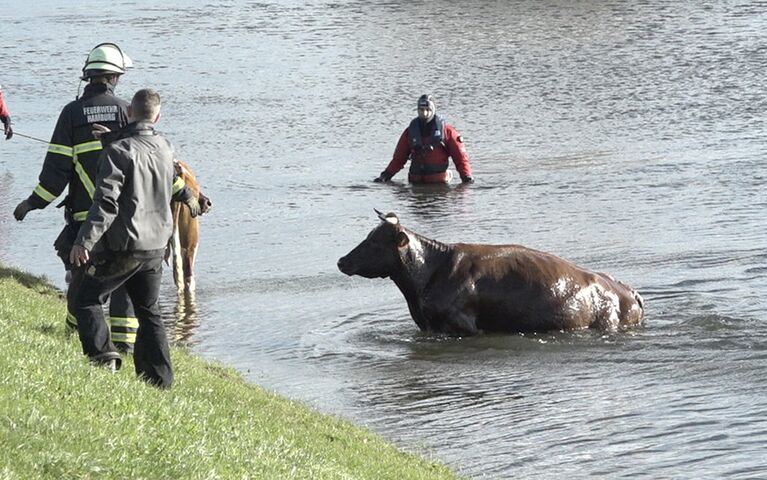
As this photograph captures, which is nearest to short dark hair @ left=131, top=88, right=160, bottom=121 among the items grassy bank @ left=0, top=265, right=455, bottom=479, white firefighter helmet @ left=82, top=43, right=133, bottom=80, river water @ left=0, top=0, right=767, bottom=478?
white firefighter helmet @ left=82, top=43, right=133, bottom=80

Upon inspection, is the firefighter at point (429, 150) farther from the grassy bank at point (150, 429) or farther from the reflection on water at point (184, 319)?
the grassy bank at point (150, 429)

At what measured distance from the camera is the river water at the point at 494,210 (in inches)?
539

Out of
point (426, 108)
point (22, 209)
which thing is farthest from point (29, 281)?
point (426, 108)

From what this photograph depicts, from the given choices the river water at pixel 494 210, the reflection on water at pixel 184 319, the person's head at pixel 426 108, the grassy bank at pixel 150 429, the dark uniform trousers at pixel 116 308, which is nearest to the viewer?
the grassy bank at pixel 150 429

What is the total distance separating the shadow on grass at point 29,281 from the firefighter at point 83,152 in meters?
4.54

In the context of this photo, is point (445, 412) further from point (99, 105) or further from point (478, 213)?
point (478, 213)

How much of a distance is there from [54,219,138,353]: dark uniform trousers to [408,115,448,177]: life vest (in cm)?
1517

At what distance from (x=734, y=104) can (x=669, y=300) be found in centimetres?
1889

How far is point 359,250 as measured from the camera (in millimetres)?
17406

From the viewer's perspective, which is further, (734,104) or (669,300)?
(734,104)

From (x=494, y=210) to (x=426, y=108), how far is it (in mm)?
2589

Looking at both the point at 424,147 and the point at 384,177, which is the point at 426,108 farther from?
the point at 384,177

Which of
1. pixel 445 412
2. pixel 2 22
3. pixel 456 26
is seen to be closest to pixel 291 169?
pixel 445 412

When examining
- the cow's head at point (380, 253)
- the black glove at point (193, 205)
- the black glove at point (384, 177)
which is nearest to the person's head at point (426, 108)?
the black glove at point (384, 177)
